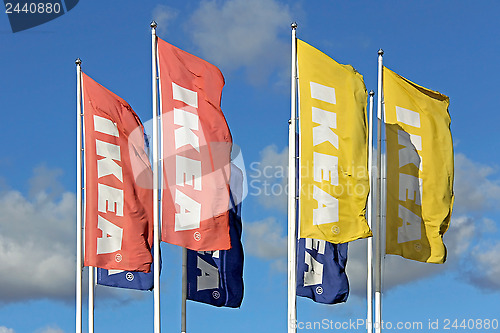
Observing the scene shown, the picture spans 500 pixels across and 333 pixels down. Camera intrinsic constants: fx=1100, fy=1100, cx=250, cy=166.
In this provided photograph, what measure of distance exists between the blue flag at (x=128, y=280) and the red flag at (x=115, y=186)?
229 centimetres

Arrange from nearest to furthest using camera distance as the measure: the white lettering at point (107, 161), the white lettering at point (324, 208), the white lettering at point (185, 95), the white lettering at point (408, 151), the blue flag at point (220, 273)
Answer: the white lettering at point (324, 208), the white lettering at point (185, 95), the white lettering at point (107, 161), the blue flag at point (220, 273), the white lettering at point (408, 151)

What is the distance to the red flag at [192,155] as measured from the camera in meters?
32.2

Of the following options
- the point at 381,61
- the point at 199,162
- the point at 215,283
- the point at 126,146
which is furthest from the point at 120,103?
the point at 381,61

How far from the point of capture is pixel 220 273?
117 ft

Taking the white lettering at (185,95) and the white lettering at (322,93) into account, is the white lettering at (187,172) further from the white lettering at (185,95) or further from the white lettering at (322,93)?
the white lettering at (322,93)

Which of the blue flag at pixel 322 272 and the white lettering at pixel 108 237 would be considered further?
the blue flag at pixel 322 272

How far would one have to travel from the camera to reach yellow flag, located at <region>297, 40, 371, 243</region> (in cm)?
3162

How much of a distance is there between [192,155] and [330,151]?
4.11 metres

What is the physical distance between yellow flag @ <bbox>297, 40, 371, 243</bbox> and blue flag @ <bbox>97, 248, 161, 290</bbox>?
7.12 metres

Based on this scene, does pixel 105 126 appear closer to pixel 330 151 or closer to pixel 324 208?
pixel 330 151

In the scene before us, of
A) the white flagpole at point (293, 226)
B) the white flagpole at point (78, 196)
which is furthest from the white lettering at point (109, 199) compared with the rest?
the white flagpole at point (293, 226)

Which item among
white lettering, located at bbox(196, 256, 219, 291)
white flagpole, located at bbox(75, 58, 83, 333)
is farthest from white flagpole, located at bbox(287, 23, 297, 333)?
white flagpole, located at bbox(75, 58, 83, 333)

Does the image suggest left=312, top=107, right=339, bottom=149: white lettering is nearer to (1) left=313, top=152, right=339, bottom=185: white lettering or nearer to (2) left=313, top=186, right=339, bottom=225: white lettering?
(1) left=313, top=152, right=339, bottom=185: white lettering

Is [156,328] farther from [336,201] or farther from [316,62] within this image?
[316,62]
